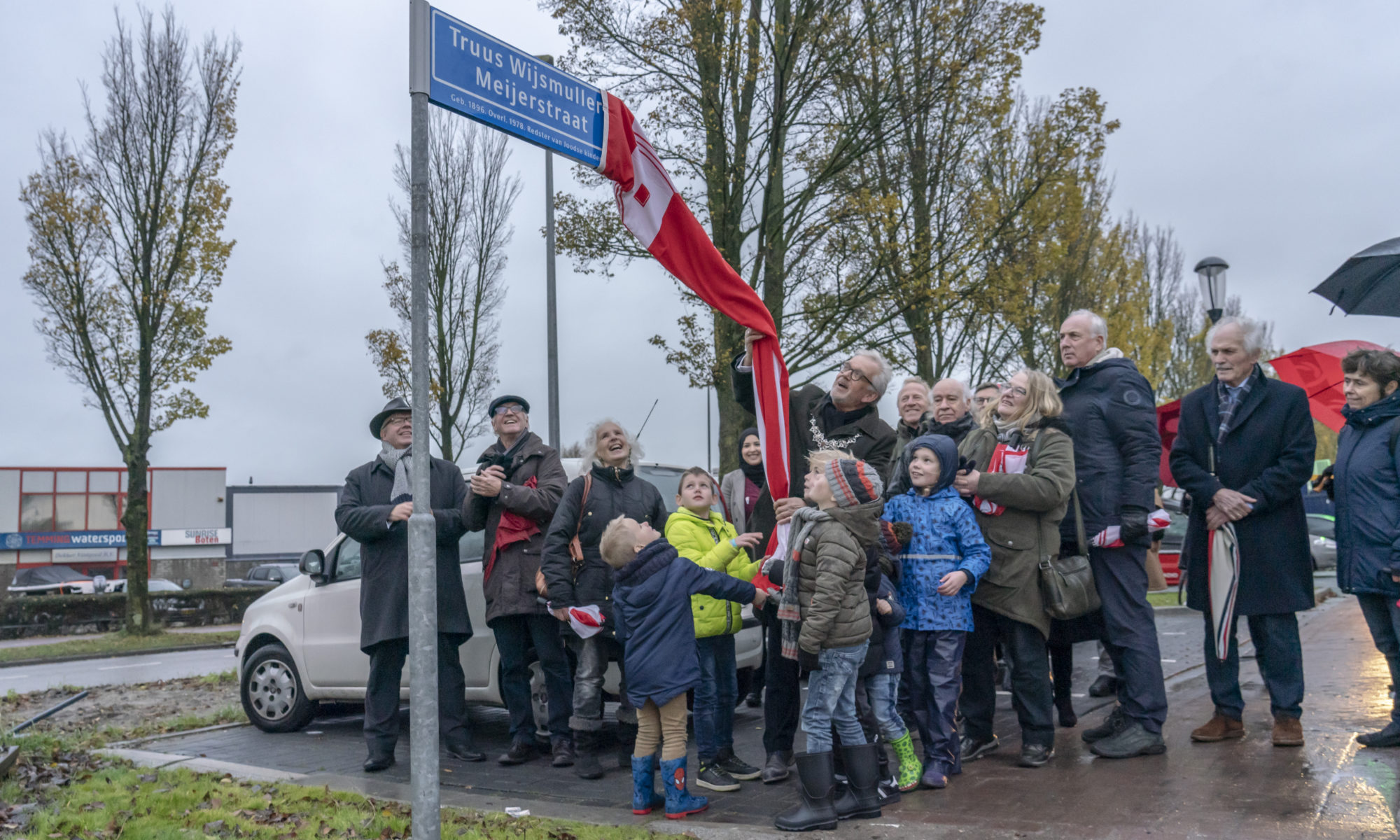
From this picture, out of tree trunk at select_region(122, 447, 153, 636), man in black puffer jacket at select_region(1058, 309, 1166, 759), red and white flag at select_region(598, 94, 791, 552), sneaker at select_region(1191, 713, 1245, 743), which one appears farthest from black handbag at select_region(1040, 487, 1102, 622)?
tree trunk at select_region(122, 447, 153, 636)

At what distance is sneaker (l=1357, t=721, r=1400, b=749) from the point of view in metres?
5.31

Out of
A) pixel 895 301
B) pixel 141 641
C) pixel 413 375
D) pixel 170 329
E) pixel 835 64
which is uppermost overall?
pixel 835 64

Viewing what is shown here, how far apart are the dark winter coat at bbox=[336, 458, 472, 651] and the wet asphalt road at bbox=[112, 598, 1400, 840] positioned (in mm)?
891

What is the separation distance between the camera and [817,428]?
5.92m

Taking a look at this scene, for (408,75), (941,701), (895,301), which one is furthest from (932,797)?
(895,301)

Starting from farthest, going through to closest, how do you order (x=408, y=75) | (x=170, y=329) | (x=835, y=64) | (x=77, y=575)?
1. (x=77, y=575)
2. (x=170, y=329)
3. (x=835, y=64)
4. (x=408, y=75)

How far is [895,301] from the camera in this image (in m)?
13.5

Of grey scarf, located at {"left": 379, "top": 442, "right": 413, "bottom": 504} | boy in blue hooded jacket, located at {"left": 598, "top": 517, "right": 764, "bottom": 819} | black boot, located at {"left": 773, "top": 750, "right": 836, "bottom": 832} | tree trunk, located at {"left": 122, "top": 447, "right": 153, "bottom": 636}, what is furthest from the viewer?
tree trunk, located at {"left": 122, "top": 447, "right": 153, "bottom": 636}

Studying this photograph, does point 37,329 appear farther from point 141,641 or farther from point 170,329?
point 141,641

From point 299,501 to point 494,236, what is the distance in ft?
120

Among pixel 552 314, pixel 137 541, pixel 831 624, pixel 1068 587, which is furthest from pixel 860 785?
pixel 137 541

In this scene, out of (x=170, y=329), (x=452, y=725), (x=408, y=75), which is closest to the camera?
(x=408, y=75)

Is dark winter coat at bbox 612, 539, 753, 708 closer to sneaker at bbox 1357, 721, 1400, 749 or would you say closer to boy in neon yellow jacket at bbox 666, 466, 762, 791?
boy in neon yellow jacket at bbox 666, 466, 762, 791

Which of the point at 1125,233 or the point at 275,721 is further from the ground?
the point at 1125,233
